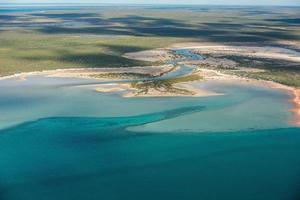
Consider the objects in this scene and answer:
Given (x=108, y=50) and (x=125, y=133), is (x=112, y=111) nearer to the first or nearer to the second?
(x=125, y=133)

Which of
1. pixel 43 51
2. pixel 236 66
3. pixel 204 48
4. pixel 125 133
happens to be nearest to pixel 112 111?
pixel 125 133

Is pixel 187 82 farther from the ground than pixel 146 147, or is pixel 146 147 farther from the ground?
pixel 146 147

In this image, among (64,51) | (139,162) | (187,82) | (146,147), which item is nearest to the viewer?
(139,162)

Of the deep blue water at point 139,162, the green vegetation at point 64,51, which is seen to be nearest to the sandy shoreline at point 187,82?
the green vegetation at point 64,51

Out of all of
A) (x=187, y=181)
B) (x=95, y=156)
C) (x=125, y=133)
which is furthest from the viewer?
(x=125, y=133)

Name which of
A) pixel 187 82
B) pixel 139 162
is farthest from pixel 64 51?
pixel 139 162

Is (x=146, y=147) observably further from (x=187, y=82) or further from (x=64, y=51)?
(x=64, y=51)

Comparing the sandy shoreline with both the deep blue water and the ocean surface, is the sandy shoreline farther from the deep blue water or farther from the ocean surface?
the deep blue water

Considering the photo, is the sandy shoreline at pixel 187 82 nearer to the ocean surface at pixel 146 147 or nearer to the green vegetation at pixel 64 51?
the ocean surface at pixel 146 147
